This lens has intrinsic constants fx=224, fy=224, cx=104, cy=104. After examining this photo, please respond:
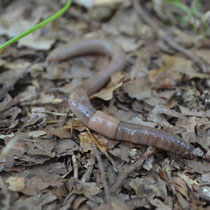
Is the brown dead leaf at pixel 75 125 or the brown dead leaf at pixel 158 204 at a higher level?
the brown dead leaf at pixel 75 125

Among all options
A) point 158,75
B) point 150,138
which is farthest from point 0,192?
point 158,75

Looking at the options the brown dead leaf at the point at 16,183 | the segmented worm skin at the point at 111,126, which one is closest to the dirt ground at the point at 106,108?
the brown dead leaf at the point at 16,183

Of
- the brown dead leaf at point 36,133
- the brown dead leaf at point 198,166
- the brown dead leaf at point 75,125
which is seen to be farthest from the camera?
the brown dead leaf at point 75,125

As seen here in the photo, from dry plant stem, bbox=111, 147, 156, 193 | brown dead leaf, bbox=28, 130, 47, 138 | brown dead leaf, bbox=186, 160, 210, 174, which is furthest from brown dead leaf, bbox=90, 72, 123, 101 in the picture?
brown dead leaf, bbox=186, 160, 210, 174

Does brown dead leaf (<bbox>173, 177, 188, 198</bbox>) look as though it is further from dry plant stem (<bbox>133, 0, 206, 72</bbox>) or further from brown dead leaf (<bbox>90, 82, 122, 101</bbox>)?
dry plant stem (<bbox>133, 0, 206, 72</bbox>)

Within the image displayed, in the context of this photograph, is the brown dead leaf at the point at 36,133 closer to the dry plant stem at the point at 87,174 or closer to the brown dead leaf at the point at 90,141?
the brown dead leaf at the point at 90,141

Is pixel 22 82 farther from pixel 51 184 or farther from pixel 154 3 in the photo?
pixel 154 3
